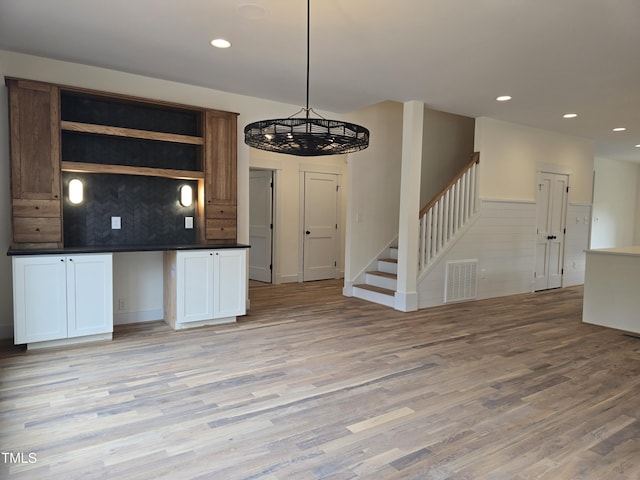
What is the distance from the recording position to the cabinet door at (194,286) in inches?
165

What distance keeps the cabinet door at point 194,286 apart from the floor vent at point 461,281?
129 inches

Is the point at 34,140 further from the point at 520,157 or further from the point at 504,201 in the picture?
the point at 520,157

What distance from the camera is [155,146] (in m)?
4.61

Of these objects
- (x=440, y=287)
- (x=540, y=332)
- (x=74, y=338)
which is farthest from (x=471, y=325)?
(x=74, y=338)

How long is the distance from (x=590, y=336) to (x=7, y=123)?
246 inches

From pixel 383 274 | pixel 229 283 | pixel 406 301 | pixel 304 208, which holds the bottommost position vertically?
pixel 406 301

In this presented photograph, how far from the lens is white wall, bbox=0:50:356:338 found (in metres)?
3.82

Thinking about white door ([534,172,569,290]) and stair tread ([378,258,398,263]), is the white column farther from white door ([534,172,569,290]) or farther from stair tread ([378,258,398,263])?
white door ([534,172,569,290])

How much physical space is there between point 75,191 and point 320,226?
430 cm

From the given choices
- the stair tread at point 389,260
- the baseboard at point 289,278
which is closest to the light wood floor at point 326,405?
the stair tread at point 389,260

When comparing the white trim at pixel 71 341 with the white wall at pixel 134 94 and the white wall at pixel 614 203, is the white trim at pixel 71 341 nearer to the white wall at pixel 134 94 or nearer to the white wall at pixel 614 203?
the white wall at pixel 134 94

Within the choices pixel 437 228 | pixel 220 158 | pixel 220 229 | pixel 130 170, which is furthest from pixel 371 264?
pixel 130 170

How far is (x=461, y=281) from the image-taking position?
591 centimetres

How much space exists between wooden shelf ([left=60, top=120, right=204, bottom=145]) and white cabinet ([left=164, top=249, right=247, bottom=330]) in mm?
1228
